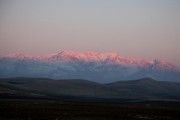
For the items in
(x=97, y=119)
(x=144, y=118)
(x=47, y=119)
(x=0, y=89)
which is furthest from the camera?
(x=0, y=89)

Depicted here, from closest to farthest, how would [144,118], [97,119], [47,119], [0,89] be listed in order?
[47,119], [97,119], [144,118], [0,89]

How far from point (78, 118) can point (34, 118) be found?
6.82 m

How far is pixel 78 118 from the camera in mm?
62375

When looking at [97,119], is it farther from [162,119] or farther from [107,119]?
[162,119]

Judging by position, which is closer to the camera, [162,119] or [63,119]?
[63,119]

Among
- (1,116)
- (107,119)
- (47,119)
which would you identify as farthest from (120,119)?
(1,116)

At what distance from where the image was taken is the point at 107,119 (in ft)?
202

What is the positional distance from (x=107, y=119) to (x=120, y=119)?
1.84 metres

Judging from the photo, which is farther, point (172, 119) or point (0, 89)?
point (0, 89)

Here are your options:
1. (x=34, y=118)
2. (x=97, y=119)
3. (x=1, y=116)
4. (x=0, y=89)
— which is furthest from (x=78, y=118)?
(x=0, y=89)

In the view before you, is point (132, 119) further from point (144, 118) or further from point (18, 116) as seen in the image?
point (18, 116)

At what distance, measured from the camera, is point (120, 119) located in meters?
61.8

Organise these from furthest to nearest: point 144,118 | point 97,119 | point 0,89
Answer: point 0,89
point 144,118
point 97,119

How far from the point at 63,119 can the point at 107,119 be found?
650 cm
